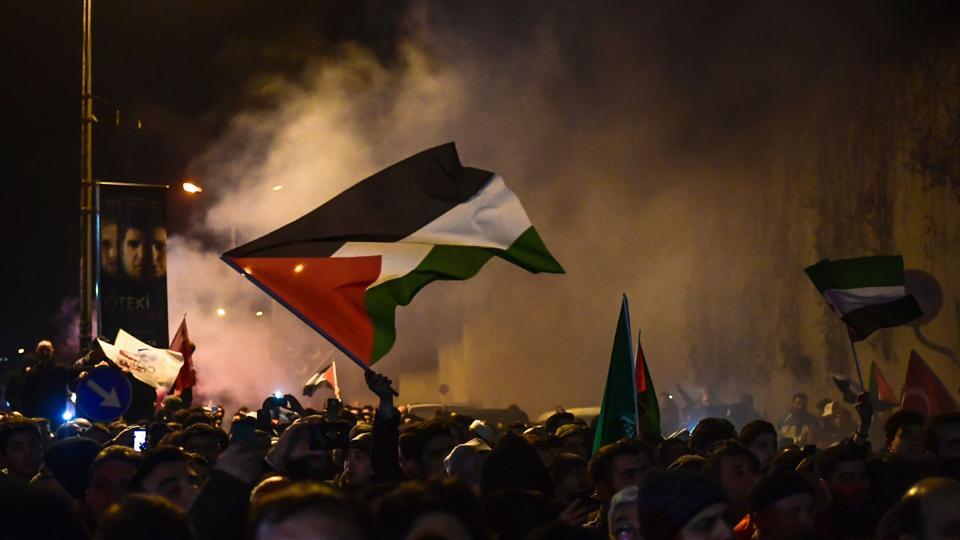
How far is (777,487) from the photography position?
473 centimetres

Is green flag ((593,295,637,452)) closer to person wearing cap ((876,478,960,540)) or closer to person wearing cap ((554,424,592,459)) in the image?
person wearing cap ((554,424,592,459))

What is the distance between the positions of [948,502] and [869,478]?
222 cm

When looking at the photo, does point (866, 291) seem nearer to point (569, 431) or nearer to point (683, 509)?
point (569, 431)

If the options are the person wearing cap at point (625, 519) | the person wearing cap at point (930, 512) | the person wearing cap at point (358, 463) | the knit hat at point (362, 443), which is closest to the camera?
the person wearing cap at point (930, 512)

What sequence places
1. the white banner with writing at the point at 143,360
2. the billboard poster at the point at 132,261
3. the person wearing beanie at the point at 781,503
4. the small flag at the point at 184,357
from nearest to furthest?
the person wearing beanie at the point at 781,503
the white banner with writing at the point at 143,360
the billboard poster at the point at 132,261
the small flag at the point at 184,357

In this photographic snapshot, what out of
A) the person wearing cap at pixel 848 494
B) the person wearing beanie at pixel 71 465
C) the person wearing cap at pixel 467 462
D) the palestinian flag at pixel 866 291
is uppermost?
the palestinian flag at pixel 866 291

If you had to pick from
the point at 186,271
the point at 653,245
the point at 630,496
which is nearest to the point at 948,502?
the point at 630,496

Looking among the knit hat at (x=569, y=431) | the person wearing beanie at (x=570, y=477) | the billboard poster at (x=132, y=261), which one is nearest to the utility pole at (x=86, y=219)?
the billboard poster at (x=132, y=261)

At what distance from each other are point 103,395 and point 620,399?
5.28 m

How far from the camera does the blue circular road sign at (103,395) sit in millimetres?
11117

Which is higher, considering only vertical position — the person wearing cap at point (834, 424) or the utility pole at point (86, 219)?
the utility pole at point (86, 219)

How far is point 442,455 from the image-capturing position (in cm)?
661

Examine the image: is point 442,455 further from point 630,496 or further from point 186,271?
point 186,271

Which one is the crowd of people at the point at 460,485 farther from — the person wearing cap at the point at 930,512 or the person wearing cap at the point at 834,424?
the person wearing cap at the point at 834,424
